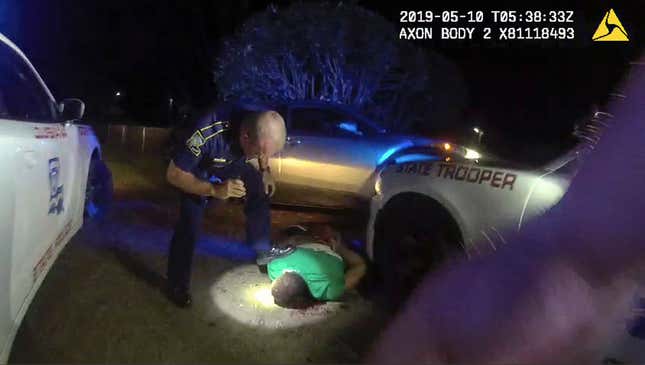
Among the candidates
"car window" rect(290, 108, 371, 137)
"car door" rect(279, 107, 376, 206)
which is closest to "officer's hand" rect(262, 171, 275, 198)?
"car door" rect(279, 107, 376, 206)

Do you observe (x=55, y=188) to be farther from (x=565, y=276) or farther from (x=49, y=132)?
(x=565, y=276)

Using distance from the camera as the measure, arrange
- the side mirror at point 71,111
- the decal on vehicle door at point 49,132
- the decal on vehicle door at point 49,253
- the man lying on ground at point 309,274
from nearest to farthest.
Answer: the decal on vehicle door at point 49,253 < the decal on vehicle door at point 49,132 < the man lying on ground at point 309,274 < the side mirror at point 71,111

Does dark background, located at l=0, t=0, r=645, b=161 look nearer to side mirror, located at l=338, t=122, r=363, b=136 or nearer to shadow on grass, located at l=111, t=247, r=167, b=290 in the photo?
side mirror, located at l=338, t=122, r=363, b=136

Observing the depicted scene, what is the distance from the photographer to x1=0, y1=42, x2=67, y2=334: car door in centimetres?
293

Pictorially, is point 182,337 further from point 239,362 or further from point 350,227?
point 350,227

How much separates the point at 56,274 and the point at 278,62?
28.3ft

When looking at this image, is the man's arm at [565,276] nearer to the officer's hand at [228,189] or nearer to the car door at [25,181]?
the officer's hand at [228,189]

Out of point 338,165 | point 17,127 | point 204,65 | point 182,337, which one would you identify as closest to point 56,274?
point 182,337

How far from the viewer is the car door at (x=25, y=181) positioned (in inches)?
115

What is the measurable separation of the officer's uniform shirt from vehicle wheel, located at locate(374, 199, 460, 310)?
1.23m

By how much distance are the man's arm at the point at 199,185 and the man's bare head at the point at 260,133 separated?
9.2 inches

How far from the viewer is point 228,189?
13.5 ft

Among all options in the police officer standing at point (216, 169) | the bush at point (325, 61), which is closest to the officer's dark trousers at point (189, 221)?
the police officer standing at point (216, 169)

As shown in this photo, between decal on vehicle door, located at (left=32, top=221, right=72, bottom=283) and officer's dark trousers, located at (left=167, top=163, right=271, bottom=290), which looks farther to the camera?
officer's dark trousers, located at (left=167, top=163, right=271, bottom=290)
